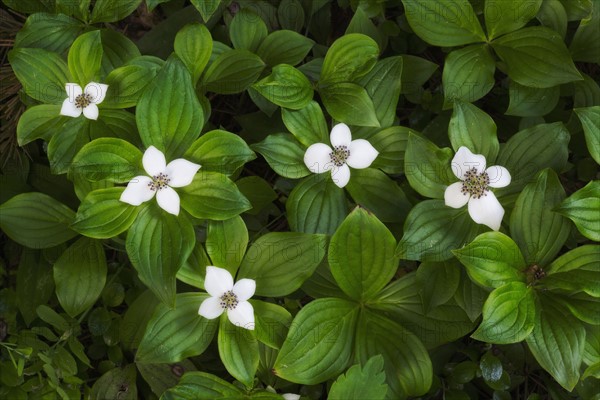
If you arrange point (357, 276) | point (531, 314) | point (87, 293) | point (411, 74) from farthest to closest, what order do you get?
1. point (411, 74)
2. point (87, 293)
3. point (357, 276)
4. point (531, 314)

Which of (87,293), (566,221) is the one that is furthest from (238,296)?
(566,221)

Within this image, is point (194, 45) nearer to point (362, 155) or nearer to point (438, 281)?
point (362, 155)

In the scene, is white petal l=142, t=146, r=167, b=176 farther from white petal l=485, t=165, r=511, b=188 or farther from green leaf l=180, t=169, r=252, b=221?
white petal l=485, t=165, r=511, b=188

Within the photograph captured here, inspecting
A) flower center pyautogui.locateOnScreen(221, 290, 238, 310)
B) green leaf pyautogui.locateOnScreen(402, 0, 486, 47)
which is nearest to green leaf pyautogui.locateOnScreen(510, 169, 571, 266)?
green leaf pyautogui.locateOnScreen(402, 0, 486, 47)

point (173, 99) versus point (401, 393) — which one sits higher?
point (173, 99)

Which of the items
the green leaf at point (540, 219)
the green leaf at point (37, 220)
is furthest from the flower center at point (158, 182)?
the green leaf at point (540, 219)

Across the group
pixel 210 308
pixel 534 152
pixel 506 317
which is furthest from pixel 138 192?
pixel 534 152

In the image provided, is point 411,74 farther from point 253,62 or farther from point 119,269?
point 119,269
